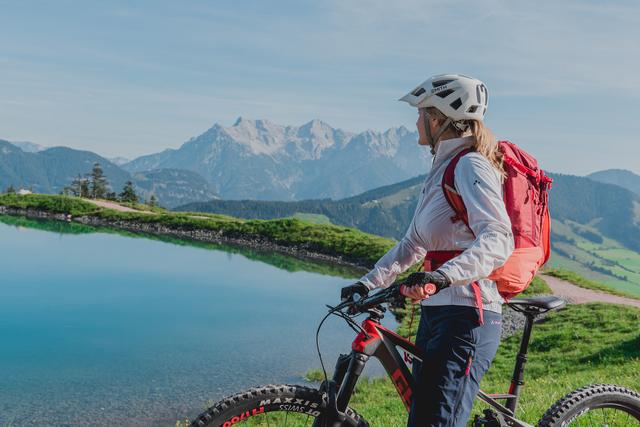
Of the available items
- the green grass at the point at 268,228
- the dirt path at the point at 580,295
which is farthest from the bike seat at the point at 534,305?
the green grass at the point at 268,228

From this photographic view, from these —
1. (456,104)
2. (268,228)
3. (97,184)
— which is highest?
(97,184)

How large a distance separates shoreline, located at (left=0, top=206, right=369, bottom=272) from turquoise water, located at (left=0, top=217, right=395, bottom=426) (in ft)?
40.2

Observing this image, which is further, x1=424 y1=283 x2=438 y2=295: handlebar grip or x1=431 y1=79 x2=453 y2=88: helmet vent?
x1=431 y1=79 x2=453 y2=88: helmet vent

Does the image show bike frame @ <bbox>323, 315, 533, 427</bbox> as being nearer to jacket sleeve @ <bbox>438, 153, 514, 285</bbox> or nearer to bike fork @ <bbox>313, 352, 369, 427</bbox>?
bike fork @ <bbox>313, 352, 369, 427</bbox>

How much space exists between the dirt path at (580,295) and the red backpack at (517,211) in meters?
29.7

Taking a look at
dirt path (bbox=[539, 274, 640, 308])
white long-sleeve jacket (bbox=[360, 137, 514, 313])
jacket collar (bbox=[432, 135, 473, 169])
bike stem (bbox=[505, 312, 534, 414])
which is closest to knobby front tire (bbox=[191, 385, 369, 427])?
white long-sleeve jacket (bbox=[360, 137, 514, 313])

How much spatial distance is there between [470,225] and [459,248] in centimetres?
24

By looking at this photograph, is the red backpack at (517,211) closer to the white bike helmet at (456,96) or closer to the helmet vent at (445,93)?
the white bike helmet at (456,96)

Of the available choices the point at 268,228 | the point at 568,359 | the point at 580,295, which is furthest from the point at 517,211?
the point at 268,228

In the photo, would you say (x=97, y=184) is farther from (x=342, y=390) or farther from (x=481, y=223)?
(x=481, y=223)

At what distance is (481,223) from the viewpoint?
→ 3457 millimetres

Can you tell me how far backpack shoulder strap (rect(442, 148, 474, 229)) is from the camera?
12.0ft

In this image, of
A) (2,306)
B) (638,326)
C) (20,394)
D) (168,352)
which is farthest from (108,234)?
(638,326)

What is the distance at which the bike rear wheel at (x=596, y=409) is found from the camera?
4.70m
